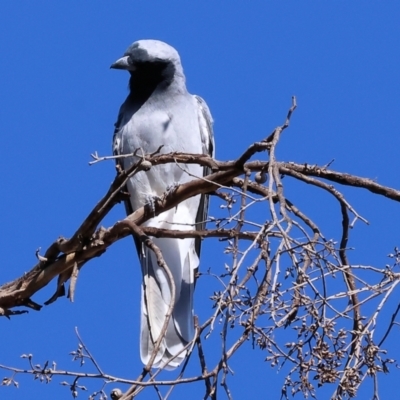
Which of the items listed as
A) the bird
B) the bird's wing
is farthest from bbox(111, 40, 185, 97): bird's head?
the bird's wing

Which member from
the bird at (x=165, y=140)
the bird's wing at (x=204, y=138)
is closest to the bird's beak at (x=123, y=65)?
the bird at (x=165, y=140)

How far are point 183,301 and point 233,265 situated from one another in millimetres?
2842

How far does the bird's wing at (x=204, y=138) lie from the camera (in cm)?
614

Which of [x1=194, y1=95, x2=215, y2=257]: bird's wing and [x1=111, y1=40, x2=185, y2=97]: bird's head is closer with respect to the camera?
[x1=194, y1=95, x2=215, y2=257]: bird's wing

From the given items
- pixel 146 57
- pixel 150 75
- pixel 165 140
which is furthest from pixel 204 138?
pixel 146 57

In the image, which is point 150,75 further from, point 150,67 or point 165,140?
point 165,140

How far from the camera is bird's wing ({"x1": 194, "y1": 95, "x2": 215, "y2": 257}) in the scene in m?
6.14

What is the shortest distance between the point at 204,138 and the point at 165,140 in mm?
352

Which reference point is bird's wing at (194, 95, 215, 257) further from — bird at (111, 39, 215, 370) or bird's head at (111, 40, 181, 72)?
bird's head at (111, 40, 181, 72)

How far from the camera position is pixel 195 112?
610 centimetres

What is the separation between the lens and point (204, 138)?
242 inches

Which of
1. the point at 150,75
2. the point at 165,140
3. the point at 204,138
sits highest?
the point at 150,75

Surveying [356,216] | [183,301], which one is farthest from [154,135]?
[356,216]

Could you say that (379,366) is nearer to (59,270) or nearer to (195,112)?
(59,270)
